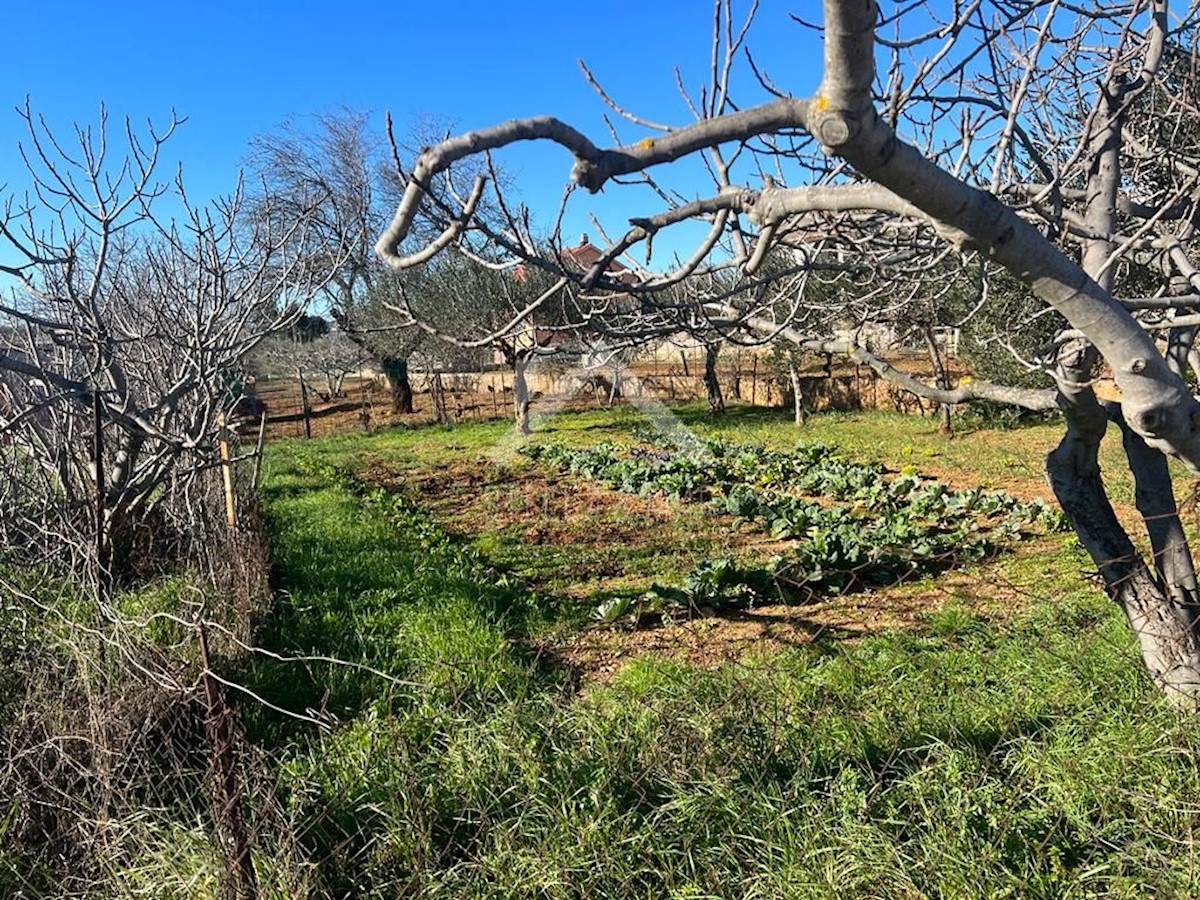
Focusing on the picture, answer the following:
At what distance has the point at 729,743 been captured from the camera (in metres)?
3.27

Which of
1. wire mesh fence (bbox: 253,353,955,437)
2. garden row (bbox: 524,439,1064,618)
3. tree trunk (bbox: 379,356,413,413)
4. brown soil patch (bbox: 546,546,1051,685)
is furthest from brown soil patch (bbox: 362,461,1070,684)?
tree trunk (bbox: 379,356,413,413)

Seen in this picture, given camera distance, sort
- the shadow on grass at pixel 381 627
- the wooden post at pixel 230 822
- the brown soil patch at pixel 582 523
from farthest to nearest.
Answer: the brown soil patch at pixel 582 523, the shadow on grass at pixel 381 627, the wooden post at pixel 230 822

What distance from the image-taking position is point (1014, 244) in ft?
5.70

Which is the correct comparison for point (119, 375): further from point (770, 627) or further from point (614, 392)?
point (614, 392)

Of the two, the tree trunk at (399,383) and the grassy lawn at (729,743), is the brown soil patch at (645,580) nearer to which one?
the grassy lawn at (729,743)

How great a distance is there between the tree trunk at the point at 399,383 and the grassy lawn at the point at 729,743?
15.8 metres

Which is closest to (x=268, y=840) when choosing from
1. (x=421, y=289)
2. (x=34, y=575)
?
(x=34, y=575)

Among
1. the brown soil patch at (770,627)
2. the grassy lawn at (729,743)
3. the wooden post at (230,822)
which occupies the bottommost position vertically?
the brown soil patch at (770,627)

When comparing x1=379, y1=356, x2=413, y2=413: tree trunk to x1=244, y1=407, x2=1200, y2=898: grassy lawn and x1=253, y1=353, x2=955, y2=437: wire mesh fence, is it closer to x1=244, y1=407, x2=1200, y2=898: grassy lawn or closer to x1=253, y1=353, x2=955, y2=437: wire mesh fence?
x1=253, y1=353, x2=955, y2=437: wire mesh fence

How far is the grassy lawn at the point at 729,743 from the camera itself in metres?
2.61

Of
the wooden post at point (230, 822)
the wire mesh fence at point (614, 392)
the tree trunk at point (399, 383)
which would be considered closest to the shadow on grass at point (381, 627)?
the wooden post at point (230, 822)

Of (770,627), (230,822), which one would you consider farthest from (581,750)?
(770,627)

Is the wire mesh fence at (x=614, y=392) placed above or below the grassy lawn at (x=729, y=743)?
above

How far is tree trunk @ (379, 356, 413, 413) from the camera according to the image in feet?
73.0
